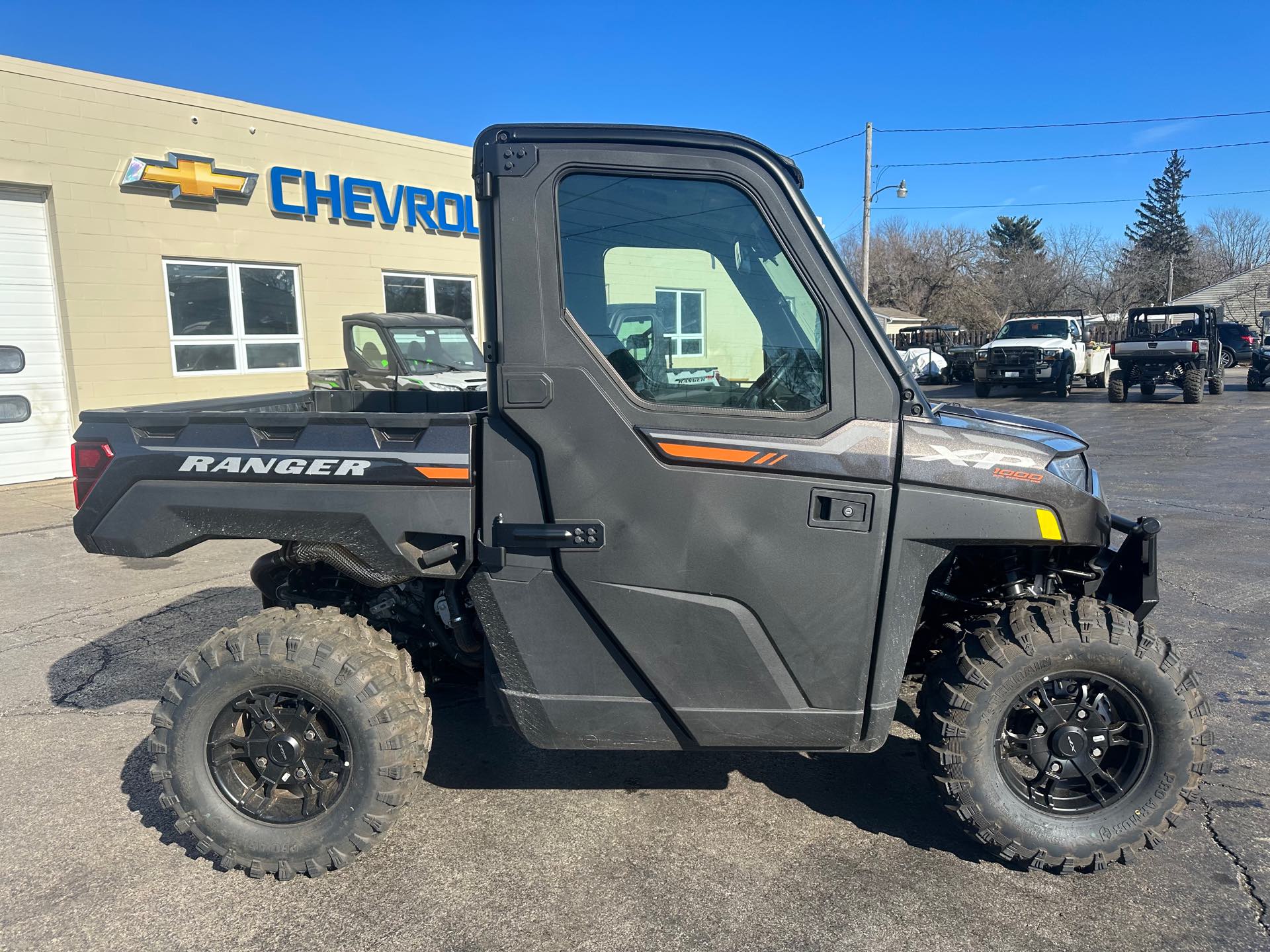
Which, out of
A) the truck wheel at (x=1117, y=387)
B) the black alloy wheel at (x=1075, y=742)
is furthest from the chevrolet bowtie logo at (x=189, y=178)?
the truck wheel at (x=1117, y=387)

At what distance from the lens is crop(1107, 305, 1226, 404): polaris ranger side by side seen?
20.6 meters

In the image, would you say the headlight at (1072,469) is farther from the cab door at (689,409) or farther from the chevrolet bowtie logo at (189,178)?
the chevrolet bowtie logo at (189,178)

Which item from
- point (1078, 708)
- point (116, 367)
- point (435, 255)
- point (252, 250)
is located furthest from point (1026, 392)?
point (1078, 708)

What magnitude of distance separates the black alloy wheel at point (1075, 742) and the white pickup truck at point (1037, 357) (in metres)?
21.4

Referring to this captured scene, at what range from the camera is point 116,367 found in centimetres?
1187

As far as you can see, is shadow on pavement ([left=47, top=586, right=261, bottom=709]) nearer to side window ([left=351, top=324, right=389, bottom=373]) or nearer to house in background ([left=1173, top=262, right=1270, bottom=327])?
side window ([left=351, top=324, right=389, bottom=373])

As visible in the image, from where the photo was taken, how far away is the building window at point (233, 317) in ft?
41.1

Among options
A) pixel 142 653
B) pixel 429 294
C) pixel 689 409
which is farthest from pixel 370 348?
pixel 689 409

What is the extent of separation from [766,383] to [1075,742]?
1.64 m

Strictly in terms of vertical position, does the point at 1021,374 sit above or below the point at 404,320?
below

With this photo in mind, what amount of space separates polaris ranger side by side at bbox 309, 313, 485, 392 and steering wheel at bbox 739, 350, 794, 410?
8907 mm

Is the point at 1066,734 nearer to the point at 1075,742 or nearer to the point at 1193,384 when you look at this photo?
the point at 1075,742

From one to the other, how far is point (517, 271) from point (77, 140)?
38.0 ft

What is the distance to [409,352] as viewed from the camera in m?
12.1
